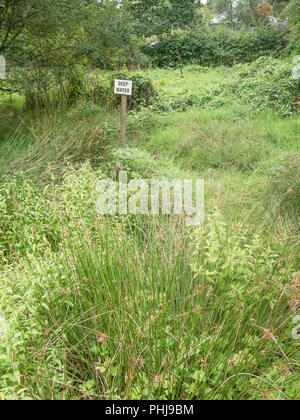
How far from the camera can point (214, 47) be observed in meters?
15.7

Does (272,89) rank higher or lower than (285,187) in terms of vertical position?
higher

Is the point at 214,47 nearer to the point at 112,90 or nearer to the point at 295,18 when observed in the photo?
the point at 295,18

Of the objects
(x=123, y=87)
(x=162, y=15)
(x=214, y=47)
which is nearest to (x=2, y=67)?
(x=123, y=87)

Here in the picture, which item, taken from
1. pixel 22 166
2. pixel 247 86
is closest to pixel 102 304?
pixel 22 166

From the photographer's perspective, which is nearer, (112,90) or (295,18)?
(112,90)

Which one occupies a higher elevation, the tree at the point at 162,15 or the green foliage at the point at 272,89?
the tree at the point at 162,15

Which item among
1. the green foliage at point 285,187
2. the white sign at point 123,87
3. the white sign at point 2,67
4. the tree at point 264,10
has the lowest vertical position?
the green foliage at point 285,187

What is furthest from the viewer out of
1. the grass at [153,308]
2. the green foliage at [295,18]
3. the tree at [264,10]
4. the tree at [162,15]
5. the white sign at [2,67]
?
the tree at [264,10]

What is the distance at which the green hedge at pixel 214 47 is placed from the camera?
49.5 feet

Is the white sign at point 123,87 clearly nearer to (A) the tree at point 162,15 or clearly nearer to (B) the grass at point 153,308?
(B) the grass at point 153,308

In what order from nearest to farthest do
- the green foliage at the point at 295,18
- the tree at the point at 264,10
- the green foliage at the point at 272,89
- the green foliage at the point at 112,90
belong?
the green foliage at the point at 112,90 < the green foliage at the point at 272,89 < the green foliage at the point at 295,18 < the tree at the point at 264,10

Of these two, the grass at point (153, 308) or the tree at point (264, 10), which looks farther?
the tree at point (264, 10)

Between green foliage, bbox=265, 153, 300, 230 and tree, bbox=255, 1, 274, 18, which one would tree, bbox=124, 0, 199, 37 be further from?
green foliage, bbox=265, 153, 300, 230

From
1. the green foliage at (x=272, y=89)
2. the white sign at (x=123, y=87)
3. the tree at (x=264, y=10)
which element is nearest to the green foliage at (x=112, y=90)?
the white sign at (x=123, y=87)
